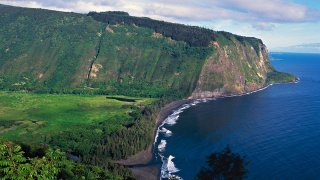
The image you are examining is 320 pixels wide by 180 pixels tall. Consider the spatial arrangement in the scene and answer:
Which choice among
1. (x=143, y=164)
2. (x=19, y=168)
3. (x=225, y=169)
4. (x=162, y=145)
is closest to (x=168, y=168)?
(x=143, y=164)

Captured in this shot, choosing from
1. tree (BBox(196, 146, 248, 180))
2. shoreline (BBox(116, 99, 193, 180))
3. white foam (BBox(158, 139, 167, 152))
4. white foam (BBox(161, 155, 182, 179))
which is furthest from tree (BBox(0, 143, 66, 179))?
white foam (BBox(158, 139, 167, 152))

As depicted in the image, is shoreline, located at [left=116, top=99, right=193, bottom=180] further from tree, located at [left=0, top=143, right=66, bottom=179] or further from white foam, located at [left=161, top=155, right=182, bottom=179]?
tree, located at [left=0, top=143, right=66, bottom=179]

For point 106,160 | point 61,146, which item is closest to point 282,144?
point 106,160

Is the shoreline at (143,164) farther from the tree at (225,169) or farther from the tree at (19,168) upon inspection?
the tree at (19,168)

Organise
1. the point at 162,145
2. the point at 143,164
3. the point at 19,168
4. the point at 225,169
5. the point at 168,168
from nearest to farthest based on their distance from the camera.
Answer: the point at 19,168 < the point at 225,169 < the point at 168,168 < the point at 143,164 < the point at 162,145

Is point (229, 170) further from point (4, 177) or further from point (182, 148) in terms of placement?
point (182, 148)

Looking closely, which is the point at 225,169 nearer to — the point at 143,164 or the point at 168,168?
the point at 168,168

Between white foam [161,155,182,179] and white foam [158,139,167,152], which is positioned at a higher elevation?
white foam [158,139,167,152]

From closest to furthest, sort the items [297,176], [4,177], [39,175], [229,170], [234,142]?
[4,177] < [39,175] < [229,170] < [297,176] < [234,142]
